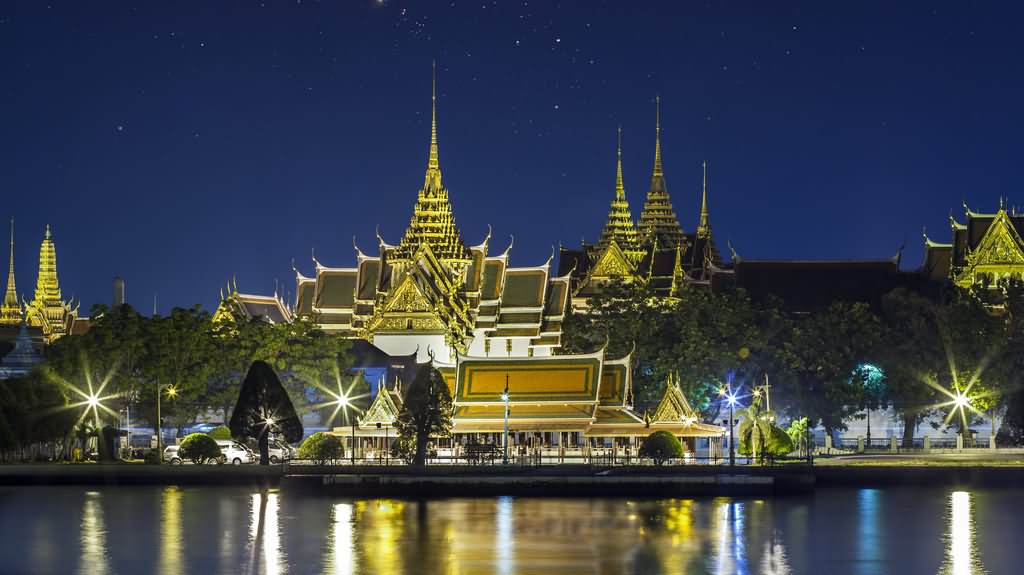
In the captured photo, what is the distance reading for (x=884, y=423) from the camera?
94438 mm

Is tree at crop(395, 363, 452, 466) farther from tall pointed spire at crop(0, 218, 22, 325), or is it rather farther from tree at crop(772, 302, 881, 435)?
tall pointed spire at crop(0, 218, 22, 325)

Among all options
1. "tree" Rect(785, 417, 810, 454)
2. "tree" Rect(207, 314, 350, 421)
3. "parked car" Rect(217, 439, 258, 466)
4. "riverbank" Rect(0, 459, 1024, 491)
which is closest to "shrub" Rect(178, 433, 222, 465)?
"parked car" Rect(217, 439, 258, 466)

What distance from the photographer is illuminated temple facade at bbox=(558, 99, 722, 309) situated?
413 feet

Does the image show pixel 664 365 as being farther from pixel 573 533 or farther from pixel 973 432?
pixel 573 533

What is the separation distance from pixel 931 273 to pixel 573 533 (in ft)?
224

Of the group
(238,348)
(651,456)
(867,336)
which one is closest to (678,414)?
(651,456)

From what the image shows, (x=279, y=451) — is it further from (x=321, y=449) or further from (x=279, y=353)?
(x=279, y=353)

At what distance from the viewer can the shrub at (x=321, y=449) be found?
231ft

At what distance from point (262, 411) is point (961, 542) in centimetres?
2788

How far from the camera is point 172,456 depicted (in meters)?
72.6

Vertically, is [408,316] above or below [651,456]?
above

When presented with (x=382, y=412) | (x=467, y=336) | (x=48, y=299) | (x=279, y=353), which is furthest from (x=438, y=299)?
(x=48, y=299)

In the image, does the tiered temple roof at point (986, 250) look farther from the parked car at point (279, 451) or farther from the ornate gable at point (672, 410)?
the parked car at point (279, 451)

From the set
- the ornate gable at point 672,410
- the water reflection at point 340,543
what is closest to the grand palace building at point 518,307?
the ornate gable at point 672,410
